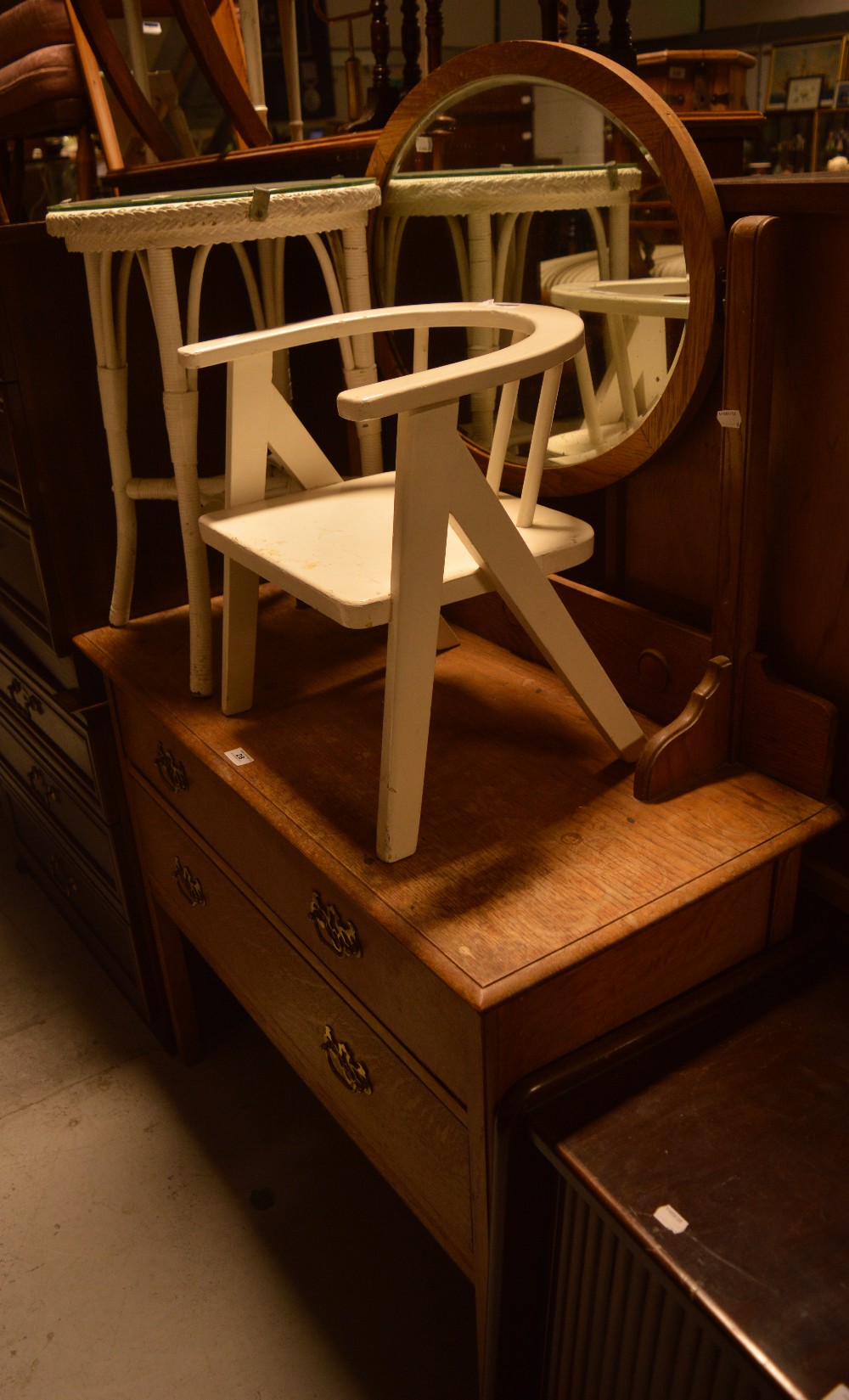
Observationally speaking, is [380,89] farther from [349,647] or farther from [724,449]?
[724,449]

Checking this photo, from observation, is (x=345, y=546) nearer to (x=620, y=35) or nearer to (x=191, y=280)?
(x=191, y=280)

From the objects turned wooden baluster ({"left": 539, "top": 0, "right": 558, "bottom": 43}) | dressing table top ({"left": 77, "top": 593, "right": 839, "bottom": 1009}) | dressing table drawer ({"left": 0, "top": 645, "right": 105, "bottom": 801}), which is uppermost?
turned wooden baluster ({"left": 539, "top": 0, "right": 558, "bottom": 43})

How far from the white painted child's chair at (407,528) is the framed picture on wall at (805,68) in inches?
131

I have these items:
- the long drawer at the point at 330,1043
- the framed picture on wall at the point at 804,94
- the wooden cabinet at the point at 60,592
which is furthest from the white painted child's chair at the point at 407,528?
the framed picture on wall at the point at 804,94

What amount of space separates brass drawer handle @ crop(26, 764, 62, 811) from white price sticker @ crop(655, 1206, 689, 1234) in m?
1.47

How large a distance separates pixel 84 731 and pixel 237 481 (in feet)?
2.07

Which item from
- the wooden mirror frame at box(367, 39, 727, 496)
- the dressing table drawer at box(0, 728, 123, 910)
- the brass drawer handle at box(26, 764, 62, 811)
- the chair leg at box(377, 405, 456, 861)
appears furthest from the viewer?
the brass drawer handle at box(26, 764, 62, 811)

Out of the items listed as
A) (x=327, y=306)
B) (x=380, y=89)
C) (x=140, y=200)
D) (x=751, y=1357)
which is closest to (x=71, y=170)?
(x=380, y=89)

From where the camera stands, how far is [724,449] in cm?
107

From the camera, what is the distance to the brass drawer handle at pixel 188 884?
1562 mm

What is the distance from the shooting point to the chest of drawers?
1.00 meters

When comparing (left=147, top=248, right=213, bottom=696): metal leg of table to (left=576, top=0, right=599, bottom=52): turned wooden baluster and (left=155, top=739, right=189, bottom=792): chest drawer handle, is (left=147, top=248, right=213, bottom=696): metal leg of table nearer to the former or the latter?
(left=155, top=739, right=189, bottom=792): chest drawer handle

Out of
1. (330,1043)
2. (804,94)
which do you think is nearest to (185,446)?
(330,1043)

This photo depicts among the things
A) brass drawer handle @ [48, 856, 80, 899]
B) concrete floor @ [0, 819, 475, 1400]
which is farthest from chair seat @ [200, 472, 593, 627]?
brass drawer handle @ [48, 856, 80, 899]
